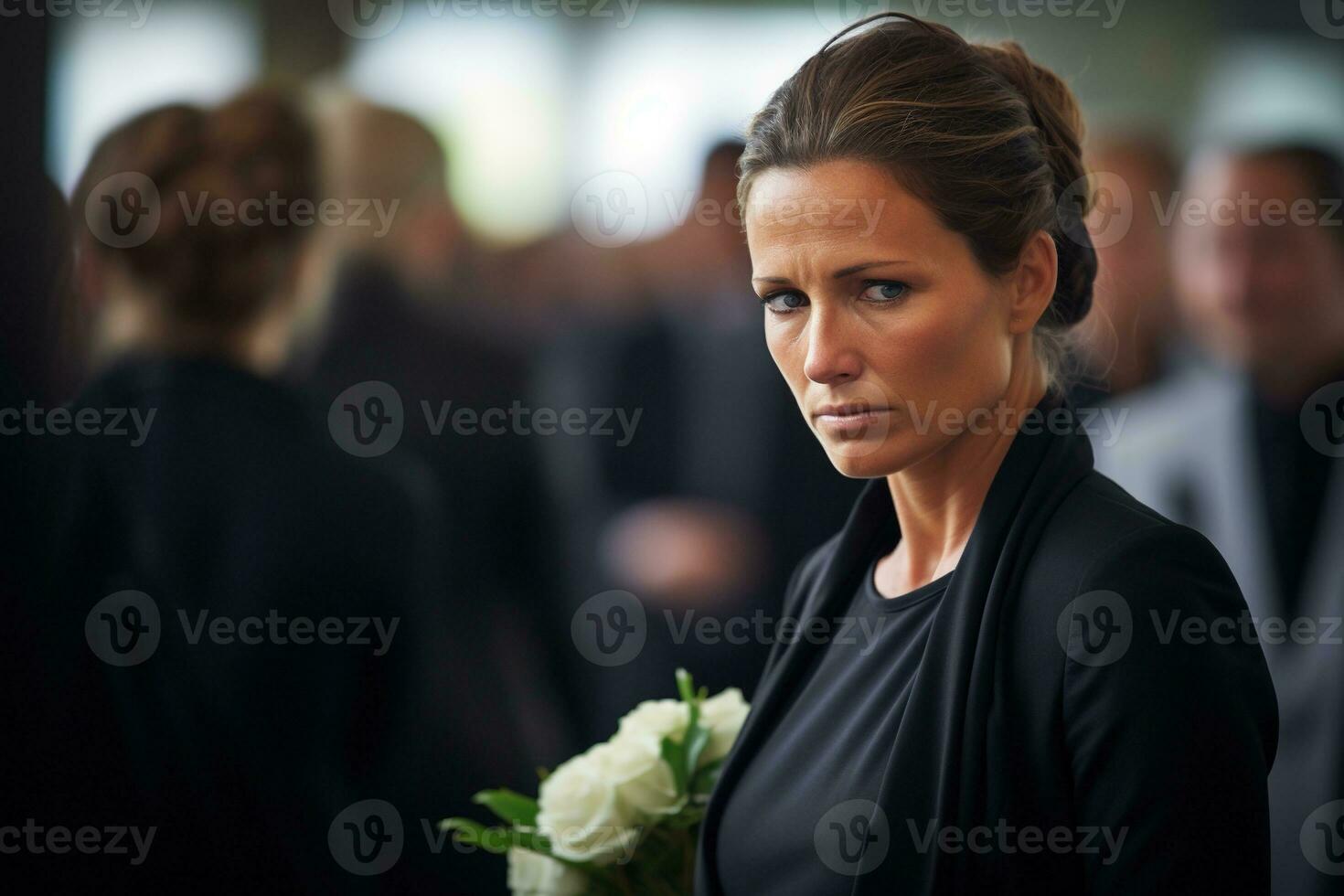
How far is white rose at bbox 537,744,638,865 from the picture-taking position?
127 centimetres

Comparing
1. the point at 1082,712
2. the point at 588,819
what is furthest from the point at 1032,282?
the point at 588,819

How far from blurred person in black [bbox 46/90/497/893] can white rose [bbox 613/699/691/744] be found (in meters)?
0.58

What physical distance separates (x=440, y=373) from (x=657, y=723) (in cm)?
161

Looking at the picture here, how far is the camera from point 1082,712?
0.98m

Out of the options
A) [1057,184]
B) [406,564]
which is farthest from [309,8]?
[1057,184]

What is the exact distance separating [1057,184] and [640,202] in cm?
402

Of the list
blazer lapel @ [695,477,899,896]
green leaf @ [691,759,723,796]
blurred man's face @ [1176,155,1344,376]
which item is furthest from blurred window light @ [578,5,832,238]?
green leaf @ [691,759,723,796]

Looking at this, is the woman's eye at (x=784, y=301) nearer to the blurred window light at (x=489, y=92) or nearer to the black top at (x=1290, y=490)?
the black top at (x=1290, y=490)

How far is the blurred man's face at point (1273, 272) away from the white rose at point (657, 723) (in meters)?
1.54

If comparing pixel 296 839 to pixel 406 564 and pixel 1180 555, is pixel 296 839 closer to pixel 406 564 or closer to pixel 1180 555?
pixel 406 564

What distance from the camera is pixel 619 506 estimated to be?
298cm

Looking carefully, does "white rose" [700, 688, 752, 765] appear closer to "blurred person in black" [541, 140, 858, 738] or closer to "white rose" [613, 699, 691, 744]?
"white rose" [613, 699, 691, 744]

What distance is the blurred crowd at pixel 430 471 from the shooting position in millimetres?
1759

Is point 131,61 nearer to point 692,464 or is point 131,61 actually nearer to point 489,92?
point 489,92
